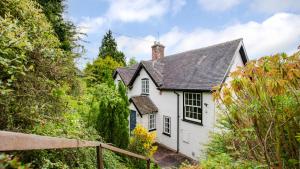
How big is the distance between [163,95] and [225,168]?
10453mm

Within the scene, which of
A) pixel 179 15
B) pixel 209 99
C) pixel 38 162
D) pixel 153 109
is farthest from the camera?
pixel 153 109

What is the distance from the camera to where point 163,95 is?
13719 millimetres

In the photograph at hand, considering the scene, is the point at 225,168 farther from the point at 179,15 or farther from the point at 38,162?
the point at 179,15

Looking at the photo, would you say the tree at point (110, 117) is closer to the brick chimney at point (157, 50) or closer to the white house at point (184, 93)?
the white house at point (184, 93)

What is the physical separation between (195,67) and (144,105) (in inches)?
180

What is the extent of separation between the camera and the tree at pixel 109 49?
41.5 metres

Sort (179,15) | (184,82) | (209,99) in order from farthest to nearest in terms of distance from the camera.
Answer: (179,15)
(184,82)
(209,99)

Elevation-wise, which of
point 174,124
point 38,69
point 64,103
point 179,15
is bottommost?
point 174,124

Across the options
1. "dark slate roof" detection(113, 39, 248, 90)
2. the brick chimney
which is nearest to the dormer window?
"dark slate roof" detection(113, 39, 248, 90)

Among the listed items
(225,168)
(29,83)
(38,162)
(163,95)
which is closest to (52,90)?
(29,83)

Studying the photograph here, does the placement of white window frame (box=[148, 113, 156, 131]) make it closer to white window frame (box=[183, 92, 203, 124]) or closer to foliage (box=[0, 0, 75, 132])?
white window frame (box=[183, 92, 203, 124])

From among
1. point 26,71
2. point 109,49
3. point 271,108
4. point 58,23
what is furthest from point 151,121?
point 109,49

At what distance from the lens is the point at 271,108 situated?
2.93 meters

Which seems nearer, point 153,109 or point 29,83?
point 29,83
